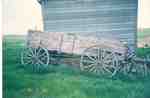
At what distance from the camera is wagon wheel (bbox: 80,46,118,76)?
1966 millimetres

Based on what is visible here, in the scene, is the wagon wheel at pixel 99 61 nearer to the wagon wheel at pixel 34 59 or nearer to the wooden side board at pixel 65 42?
the wooden side board at pixel 65 42

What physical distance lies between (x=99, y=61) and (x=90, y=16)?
0.28 metres

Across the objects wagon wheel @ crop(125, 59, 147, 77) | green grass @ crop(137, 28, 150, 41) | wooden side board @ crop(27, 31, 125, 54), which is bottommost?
wagon wheel @ crop(125, 59, 147, 77)

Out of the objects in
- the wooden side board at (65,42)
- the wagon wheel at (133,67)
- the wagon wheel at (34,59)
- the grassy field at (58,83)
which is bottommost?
the grassy field at (58,83)

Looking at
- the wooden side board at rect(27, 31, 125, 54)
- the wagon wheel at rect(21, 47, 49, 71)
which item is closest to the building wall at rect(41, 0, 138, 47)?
the wooden side board at rect(27, 31, 125, 54)

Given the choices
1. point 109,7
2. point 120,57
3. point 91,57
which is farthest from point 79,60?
point 109,7

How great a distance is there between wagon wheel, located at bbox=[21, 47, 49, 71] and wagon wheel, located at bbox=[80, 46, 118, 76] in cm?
22

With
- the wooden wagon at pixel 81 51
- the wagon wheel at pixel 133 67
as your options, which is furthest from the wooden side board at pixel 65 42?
the wagon wheel at pixel 133 67

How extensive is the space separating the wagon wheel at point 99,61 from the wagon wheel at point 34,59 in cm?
22

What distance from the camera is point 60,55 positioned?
2.00 metres

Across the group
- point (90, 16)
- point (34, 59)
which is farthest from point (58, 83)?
point (90, 16)

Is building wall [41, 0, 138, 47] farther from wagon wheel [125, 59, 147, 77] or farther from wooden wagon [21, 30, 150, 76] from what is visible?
wagon wheel [125, 59, 147, 77]

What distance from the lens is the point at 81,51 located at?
1.99 meters

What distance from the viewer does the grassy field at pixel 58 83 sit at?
1.96 m
